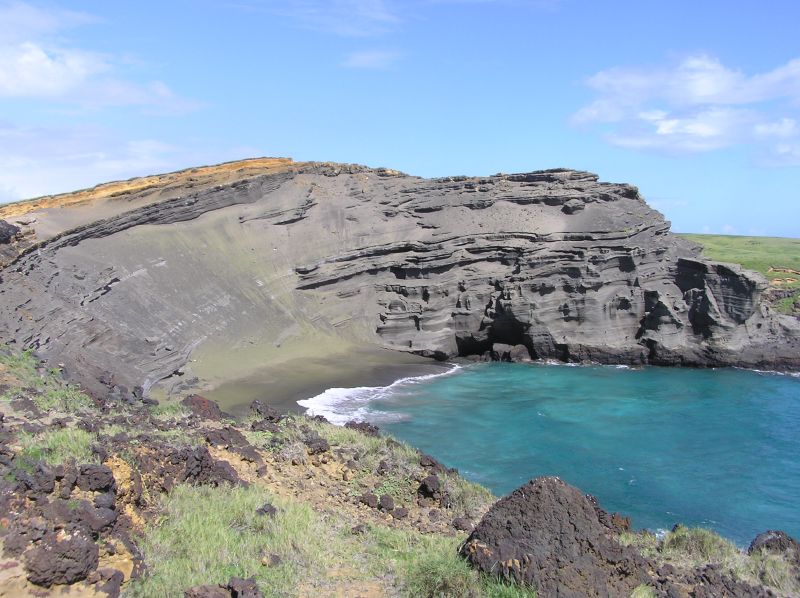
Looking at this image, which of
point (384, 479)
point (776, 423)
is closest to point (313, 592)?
point (384, 479)

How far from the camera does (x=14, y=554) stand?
7926mm

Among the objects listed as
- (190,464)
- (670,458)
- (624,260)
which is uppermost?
(624,260)

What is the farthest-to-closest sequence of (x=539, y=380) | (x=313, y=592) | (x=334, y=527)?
(x=539, y=380)
(x=334, y=527)
(x=313, y=592)

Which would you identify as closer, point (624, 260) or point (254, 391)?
point (254, 391)

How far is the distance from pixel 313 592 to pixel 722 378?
120ft

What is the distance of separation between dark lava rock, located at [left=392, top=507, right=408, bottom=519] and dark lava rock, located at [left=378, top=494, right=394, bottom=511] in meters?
0.14

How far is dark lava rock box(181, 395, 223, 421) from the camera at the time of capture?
65.5 ft

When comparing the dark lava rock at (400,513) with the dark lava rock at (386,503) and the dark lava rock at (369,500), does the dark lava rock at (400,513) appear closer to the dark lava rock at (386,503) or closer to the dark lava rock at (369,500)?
the dark lava rock at (386,503)

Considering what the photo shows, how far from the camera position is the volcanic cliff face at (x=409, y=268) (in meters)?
37.6

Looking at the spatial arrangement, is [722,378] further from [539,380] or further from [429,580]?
[429,580]

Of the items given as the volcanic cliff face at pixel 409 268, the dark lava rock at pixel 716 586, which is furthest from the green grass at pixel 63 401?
the volcanic cliff face at pixel 409 268

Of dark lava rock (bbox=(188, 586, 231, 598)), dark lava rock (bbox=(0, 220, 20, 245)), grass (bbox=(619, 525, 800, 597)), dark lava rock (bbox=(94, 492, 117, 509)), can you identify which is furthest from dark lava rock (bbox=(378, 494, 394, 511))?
dark lava rock (bbox=(0, 220, 20, 245))

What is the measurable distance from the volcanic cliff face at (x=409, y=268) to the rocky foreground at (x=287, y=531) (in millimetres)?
21299

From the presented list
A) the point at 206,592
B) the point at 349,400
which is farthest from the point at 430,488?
the point at 349,400
